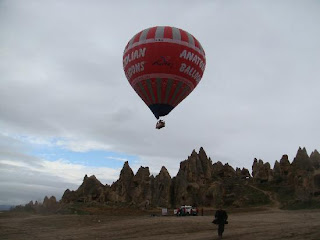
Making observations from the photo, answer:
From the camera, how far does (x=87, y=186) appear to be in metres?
72.1

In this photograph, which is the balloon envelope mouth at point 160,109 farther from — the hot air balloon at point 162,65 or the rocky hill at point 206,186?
the rocky hill at point 206,186

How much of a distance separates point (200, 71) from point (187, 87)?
1885 millimetres

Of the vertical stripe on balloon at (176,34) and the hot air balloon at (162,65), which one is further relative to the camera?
the vertical stripe on balloon at (176,34)

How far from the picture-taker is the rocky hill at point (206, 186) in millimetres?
55812

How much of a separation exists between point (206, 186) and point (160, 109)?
3911 centimetres

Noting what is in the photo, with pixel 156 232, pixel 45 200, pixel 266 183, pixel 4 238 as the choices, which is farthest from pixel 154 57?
pixel 45 200

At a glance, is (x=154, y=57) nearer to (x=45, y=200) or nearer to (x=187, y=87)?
(x=187, y=87)

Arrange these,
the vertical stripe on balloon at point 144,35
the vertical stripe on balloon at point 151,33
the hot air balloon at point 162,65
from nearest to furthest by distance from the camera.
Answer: the hot air balloon at point 162,65 → the vertical stripe on balloon at point 151,33 → the vertical stripe on balloon at point 144,35

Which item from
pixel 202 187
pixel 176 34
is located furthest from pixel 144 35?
pixel 202 187

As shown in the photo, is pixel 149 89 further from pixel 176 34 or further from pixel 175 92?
pixel 176 34

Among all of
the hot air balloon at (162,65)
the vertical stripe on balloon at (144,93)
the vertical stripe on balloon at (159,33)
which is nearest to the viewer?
the hot air balloon at (162,65)

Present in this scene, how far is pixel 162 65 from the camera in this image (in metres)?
24.2
